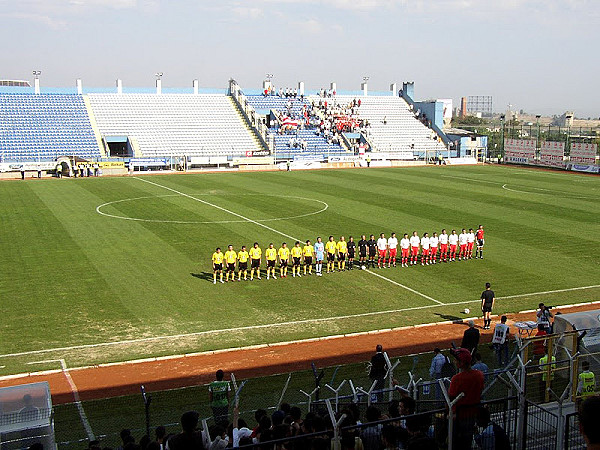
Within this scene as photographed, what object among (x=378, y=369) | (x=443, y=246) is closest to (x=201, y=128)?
(x=443, y=246)

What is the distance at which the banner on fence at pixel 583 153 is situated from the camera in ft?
190

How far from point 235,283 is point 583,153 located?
153 feet

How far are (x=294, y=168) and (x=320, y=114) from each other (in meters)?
16.2

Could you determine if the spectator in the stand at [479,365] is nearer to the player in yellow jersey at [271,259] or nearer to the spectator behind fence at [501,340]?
the spectator behind fence at [501,340]

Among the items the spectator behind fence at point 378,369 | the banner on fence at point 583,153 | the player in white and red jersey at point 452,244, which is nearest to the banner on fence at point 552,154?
the banner on fence at point 583,153

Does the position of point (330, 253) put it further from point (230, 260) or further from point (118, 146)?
point (118, 146)

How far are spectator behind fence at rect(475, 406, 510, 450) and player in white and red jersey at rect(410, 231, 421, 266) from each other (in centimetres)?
1685

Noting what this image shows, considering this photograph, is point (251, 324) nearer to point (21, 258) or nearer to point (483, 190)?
point (21, 258)

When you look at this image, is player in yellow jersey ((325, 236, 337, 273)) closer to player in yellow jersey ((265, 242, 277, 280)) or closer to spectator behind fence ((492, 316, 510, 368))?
player in yellow jersey ((265, 242, 277, 280))

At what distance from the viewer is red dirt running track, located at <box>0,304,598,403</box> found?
14.0m

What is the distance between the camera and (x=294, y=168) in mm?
61469

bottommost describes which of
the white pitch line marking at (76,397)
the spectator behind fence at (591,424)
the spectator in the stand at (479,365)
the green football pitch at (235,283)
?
the white pitch line marking at (76,397)

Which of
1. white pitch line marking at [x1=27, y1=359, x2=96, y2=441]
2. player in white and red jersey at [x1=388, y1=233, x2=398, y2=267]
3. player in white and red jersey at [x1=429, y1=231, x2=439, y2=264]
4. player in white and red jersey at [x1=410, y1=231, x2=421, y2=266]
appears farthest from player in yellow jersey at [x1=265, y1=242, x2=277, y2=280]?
white pitch line marking at [x1=27, y1=359, x2=96, y2=441]

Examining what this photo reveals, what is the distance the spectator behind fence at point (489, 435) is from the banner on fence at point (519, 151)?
202 ft
